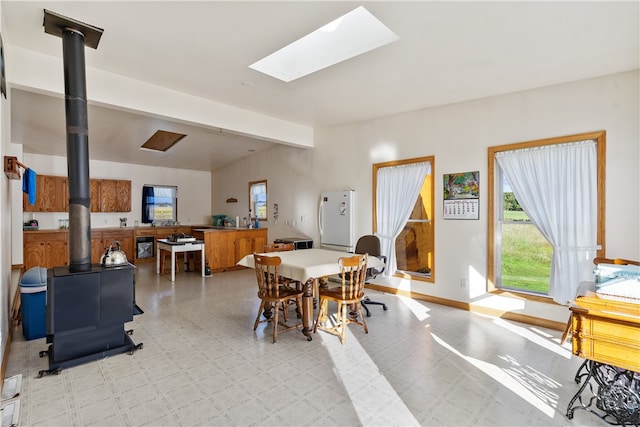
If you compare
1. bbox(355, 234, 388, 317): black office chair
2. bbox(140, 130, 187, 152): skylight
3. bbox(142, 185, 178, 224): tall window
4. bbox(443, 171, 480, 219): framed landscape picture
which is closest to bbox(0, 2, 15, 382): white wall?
bbox(355, 234, 388, 317): black office chair

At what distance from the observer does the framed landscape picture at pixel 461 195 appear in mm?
4160

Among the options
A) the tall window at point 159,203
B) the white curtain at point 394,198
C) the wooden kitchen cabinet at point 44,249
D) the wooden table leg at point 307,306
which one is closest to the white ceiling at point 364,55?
the white curtain at point 394,198

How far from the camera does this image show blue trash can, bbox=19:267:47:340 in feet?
10.5

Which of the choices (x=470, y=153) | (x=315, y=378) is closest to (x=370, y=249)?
(x=470, y=153)

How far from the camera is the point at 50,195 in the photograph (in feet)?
22.8

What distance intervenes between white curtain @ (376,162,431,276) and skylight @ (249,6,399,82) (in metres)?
2.20

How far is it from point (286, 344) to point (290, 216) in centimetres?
396

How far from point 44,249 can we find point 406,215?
7347 mm

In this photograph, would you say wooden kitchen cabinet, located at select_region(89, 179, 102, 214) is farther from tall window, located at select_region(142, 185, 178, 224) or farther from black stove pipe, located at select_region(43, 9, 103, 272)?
black stove pipe, located at select_region(43, 9, 103, 272)

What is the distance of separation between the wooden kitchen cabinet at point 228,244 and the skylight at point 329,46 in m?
4.10

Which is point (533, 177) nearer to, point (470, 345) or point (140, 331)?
point (470, 345)

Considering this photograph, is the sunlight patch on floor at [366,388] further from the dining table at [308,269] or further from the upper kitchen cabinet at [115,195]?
the upper kitchen cabinet at [115,195]

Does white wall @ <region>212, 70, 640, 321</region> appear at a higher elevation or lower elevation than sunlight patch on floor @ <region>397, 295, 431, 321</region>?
Answer: higher

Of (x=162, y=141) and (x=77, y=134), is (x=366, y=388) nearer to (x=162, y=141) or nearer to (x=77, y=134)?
(x=77, y=134)
